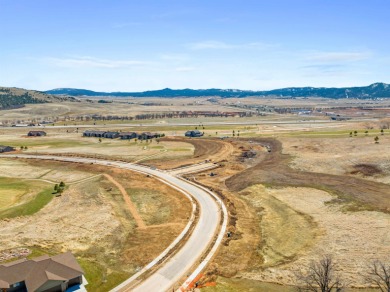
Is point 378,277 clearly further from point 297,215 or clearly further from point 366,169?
point 366,169

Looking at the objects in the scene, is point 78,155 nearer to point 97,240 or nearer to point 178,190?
point 178,190

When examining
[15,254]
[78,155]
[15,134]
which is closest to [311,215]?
[15,254]

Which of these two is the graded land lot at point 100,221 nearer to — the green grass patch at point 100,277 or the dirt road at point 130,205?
the green grass patch at point 100,277

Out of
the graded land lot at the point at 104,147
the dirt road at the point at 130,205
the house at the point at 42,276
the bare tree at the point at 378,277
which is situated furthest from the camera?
the graded land lot at the point at 104,147

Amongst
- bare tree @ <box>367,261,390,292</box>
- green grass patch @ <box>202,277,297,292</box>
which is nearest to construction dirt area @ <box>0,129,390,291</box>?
green grass patch @ <box>202,277,297,292</box>

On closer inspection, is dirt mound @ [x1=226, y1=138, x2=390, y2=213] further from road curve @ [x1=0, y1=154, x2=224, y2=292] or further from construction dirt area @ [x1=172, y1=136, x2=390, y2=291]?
road curve @ [x1=0, y1=154, x2=224, y2=292]

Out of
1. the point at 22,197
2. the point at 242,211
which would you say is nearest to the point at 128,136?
the point at 22,197

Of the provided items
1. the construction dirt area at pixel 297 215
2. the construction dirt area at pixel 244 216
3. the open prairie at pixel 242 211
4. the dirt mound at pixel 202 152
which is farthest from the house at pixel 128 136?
the construction dirt area at pixel 297 215
